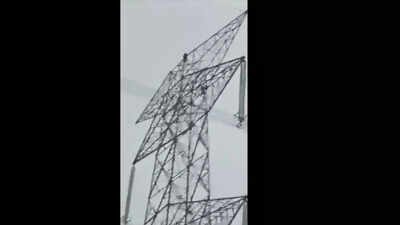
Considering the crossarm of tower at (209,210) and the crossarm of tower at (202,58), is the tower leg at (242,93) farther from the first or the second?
the crossarm of tower at (209,210)

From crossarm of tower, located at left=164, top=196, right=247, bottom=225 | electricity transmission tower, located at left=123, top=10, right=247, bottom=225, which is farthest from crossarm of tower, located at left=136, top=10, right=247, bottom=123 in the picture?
crossarm of tower, located at left=164, top=196, right=247, bottom=225

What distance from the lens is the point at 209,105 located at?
2807mm

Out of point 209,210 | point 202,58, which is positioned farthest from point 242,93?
point 209,210

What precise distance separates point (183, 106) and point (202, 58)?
317 millimetres

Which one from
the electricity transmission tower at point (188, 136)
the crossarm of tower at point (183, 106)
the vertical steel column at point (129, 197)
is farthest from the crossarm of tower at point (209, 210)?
the crossarm of tower at point (183, 106)

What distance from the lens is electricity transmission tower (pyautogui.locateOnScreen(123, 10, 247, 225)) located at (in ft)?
9.04

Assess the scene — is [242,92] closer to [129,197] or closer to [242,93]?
[242,93]

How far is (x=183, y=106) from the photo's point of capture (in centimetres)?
289

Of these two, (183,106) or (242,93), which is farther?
(183,106)

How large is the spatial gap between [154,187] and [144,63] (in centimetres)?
77
